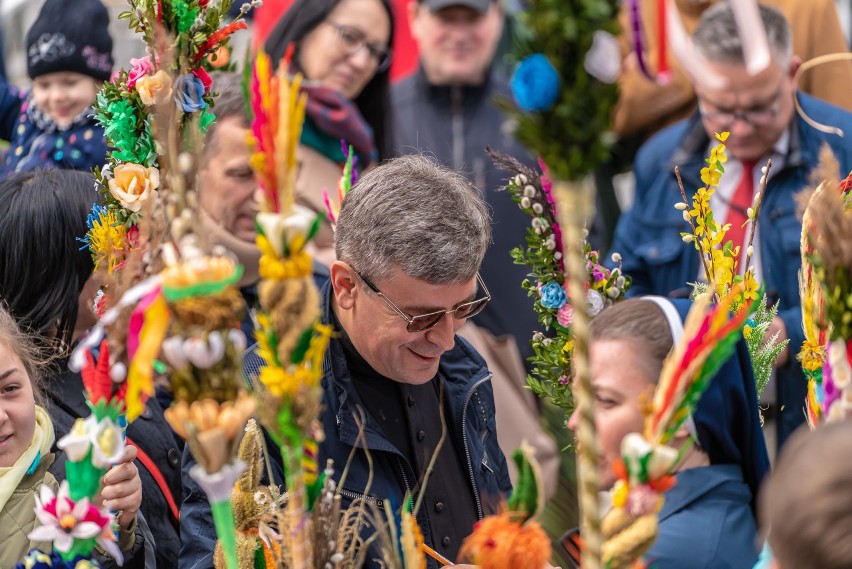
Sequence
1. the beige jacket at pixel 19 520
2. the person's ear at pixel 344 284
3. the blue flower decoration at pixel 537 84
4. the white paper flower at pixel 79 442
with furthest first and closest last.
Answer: the person's ear at pixel 344 284 < the beige jacket at pixel 19 520 < the white paper flower at pixel 79 442 < the blue flower decoration at pixel 537 84

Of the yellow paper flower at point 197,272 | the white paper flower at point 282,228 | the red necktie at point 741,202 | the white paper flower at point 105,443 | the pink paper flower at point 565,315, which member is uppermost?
the white paper flower at point 282,228

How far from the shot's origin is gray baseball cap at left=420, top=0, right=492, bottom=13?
5.25 metres

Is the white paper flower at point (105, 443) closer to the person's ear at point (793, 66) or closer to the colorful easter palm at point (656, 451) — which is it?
the colorful easter palm at point (656, 451)

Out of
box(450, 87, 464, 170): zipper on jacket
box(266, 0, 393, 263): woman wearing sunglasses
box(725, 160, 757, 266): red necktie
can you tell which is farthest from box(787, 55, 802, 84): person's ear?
box(266, 0, 393, 263): woman wearing sunglasses

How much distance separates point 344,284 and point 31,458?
2.57ft

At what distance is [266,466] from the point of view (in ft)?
8.97

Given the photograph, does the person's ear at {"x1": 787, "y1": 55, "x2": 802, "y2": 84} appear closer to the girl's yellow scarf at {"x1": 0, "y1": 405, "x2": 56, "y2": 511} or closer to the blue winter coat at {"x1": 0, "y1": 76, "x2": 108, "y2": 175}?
the blue winter coat at {"x1": 0, "y1": 76, "x2": 108, "y2": 175}

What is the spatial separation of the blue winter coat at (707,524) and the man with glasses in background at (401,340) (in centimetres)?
44

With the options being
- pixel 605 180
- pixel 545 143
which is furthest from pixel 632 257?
pixel 545 143

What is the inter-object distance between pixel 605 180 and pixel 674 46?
10.9 ft

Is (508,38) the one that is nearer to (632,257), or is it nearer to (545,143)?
(632,257)

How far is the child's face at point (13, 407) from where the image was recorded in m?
2.68

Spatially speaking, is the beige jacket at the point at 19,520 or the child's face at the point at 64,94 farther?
the child's face at the point at 64,94

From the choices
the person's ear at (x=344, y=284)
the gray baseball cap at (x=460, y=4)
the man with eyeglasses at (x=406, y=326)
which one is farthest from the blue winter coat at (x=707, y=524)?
the gray baseball cap at (x=460, y=4)
